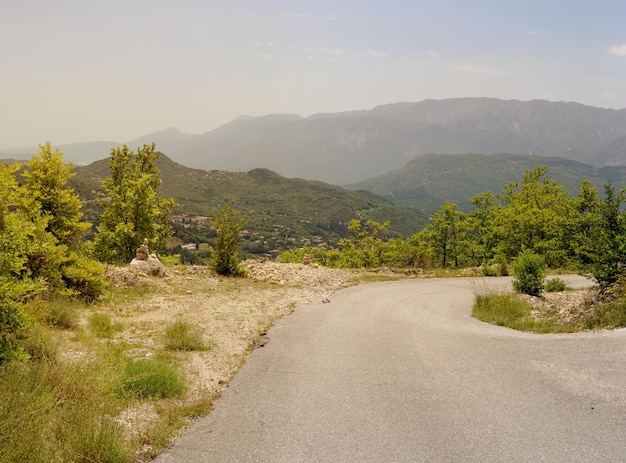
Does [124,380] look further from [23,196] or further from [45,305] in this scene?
[23,196]

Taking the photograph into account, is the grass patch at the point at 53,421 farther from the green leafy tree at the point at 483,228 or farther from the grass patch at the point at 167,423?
the green leafy tree at the point at 483,228

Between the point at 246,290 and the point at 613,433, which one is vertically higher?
the point at 613,433

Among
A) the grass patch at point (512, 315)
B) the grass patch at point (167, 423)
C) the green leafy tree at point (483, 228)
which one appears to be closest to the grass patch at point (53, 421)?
the grass patch at point (167, 423)

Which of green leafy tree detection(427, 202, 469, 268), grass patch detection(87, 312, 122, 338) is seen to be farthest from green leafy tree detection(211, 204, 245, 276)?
green leafy tree detection(427, 202, 469, 268)

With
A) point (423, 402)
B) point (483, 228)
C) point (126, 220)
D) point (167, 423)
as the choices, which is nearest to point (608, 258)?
point (423, 402)

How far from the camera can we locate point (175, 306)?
1250 centimetres

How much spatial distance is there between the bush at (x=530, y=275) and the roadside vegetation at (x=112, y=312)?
4 cm

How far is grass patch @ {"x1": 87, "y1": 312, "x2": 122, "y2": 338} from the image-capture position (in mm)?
8750

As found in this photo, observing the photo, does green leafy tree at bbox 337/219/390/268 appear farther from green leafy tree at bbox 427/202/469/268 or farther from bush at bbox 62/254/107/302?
bush at bbox 62/254/107/302

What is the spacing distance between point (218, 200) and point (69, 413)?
183266mm

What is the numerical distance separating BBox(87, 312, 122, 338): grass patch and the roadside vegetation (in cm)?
4

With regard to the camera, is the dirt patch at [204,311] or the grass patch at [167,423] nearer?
the grass patch at [167,423]

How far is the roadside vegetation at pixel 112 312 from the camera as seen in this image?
4.43 m

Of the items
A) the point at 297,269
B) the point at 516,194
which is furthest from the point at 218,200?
the point at 297,269
